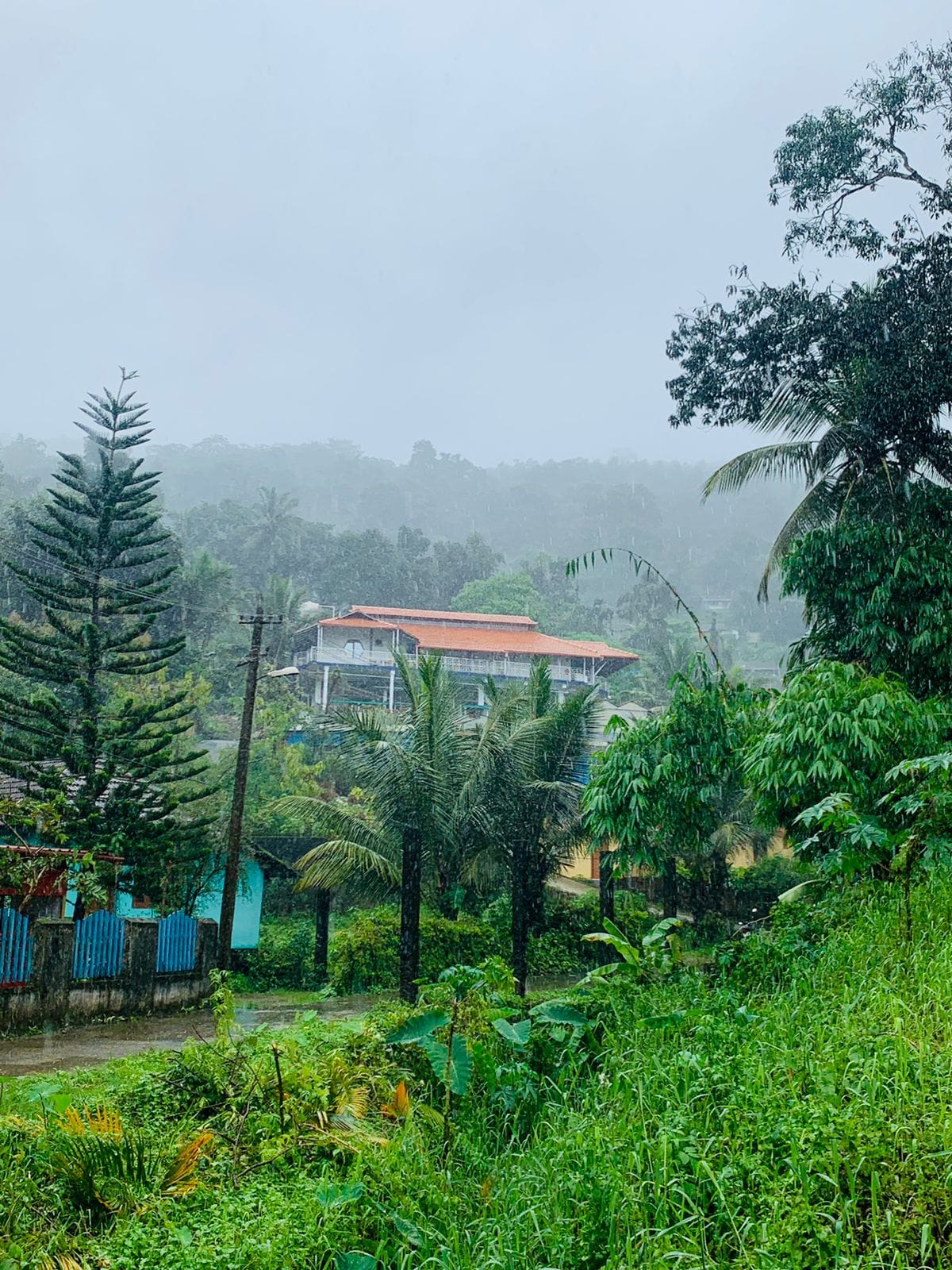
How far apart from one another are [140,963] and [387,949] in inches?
142

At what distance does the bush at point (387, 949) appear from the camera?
43.5 feet

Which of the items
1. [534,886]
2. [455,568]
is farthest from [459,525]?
[534,886]

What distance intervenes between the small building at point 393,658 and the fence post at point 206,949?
17.0 meters

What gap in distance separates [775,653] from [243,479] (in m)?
45.2

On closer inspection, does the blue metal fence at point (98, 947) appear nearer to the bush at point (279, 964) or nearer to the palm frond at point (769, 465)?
the bush at point (279, 964)

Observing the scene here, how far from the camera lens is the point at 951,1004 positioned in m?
3.23

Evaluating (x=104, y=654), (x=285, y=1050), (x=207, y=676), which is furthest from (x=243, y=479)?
(x=285, y=1050)

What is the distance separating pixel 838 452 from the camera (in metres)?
10.3

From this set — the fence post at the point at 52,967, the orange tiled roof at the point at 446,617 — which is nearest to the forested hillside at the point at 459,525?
the orange tiled roof at the point at 446,617

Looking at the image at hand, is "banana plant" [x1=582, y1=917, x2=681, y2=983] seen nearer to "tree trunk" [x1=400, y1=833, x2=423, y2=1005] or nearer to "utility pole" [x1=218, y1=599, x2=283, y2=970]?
"tree trunk" [x1=400, y1=833, x2=423, y2=1005]

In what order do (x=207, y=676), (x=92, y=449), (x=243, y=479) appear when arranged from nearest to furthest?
(x=207, y=676) → (x=92, y=449) → (x=243, y=479)

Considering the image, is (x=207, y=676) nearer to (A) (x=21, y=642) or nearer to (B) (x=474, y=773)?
(A) (x=21, y=642)

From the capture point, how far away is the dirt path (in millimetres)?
8203

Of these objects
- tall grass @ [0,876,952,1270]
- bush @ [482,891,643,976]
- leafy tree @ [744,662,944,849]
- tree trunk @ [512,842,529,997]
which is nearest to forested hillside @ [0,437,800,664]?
bush @ [482,891,643,976]
